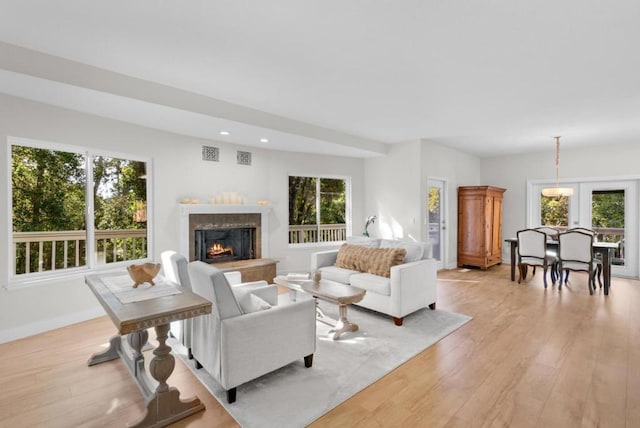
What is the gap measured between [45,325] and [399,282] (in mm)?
3891

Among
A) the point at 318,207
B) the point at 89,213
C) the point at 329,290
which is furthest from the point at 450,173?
the point at 89,213

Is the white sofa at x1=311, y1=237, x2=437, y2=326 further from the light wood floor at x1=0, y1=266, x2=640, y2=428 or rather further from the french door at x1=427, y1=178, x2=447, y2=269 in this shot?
the french door at x1=427, y1=178, x2=447, y2=269

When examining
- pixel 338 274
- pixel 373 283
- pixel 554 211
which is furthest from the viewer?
pixel 554 211

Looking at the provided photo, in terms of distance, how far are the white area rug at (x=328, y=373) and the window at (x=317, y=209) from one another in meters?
2.88

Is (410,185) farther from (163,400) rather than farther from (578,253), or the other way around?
(163,400)

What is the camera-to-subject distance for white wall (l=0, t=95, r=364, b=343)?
10.9 feet

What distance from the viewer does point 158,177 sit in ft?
15.0

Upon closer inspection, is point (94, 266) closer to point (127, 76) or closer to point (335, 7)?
point (127, 76)

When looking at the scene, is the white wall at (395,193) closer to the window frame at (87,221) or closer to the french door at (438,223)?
the french door at (438,223)

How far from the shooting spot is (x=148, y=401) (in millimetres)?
2031

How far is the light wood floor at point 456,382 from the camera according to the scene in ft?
6.82

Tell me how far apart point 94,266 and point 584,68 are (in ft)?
18.8

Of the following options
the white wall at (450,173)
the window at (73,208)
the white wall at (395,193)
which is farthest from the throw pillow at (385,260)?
the window at (73,208)

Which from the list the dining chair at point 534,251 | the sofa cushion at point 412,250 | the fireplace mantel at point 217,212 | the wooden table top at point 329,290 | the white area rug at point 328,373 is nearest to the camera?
the white area rug at point 328,373
